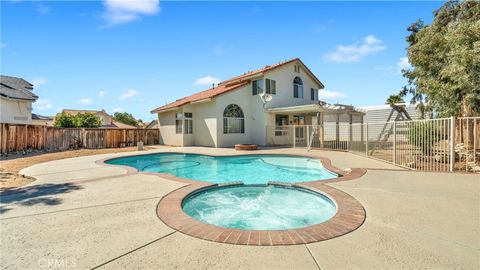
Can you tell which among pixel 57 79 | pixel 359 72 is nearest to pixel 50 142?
pixel 57 79

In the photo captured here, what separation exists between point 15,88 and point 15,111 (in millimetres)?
2951

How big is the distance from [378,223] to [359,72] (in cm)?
1694

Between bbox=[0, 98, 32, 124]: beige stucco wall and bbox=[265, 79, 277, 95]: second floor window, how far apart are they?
22947 millimetres

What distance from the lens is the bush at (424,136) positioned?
27.4 ft

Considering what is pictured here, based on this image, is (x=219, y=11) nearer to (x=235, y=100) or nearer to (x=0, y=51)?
(x=235, y=100)

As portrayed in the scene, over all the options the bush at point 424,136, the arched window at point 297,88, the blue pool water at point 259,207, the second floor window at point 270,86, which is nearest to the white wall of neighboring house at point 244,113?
the second floor window at point 270,86

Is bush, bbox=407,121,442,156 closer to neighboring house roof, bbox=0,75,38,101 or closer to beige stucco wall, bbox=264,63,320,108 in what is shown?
beige stucco wall, bbox=264,63,320,108

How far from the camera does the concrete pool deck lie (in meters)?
2.53

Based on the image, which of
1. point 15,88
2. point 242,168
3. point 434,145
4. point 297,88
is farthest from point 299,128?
point 15,88

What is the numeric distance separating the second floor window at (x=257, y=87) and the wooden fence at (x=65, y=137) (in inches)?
416

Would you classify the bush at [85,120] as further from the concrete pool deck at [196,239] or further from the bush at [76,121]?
the concrete pool deck at [196,239]

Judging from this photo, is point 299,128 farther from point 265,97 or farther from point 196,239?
point 196,239

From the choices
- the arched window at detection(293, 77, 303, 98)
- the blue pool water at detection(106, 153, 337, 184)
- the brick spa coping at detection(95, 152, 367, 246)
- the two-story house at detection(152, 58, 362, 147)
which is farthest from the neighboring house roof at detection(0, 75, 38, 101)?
the brick spa coping at detection(95, 152, 367, 246)

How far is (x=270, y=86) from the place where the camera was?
19016mm
